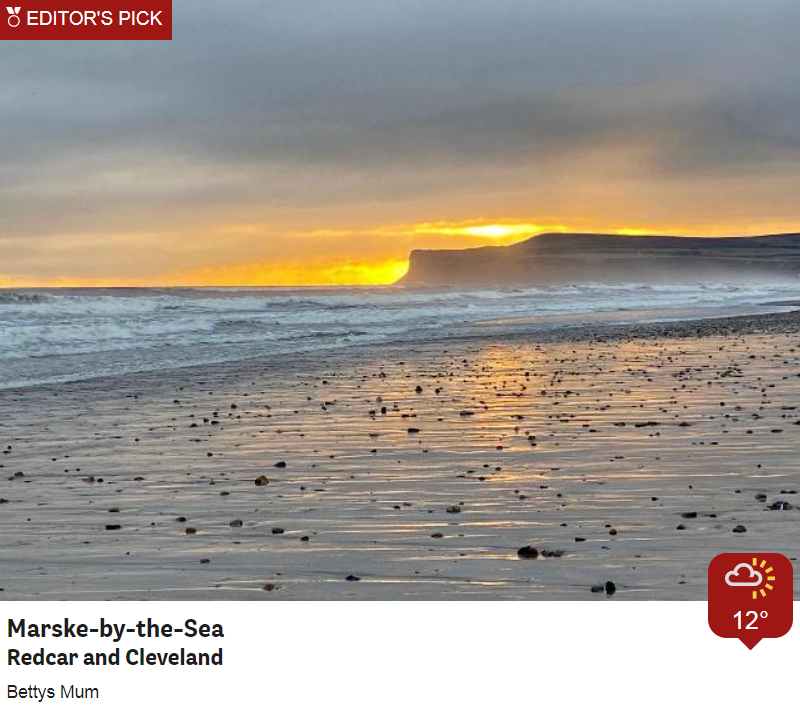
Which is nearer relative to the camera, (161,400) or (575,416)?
(575,416)

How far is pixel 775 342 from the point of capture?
2831 centimetres

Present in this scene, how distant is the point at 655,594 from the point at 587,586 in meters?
0.43

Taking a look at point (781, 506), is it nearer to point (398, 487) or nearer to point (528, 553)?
point (528, 553)

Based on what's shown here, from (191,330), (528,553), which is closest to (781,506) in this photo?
(528,553)

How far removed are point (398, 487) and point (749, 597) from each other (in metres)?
4.44

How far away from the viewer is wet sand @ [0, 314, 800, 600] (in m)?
7.43

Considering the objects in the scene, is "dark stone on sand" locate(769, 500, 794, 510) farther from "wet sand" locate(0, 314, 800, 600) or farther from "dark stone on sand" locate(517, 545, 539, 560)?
"dark stone on sand" locate(517, 545, 539, 560)

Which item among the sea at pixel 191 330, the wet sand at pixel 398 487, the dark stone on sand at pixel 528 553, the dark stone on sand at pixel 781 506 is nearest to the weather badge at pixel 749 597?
the wet sand at pixel 398 487

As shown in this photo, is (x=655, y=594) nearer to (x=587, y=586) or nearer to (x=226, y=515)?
(x=587, y=586)

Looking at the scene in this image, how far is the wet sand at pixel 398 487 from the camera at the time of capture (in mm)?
7434

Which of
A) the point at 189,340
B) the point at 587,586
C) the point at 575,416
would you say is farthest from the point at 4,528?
the point at 189,340
